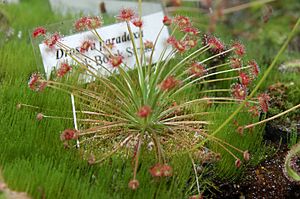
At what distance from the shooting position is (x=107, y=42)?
1.77 m

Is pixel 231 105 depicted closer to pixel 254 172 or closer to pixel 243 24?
pixel 254 172

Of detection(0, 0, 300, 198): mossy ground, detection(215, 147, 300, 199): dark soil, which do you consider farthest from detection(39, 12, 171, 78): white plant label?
detection(215, 147, 300, 199): dark soil

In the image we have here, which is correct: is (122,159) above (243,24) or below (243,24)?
below

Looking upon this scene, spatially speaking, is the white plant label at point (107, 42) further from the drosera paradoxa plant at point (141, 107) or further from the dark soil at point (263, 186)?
the dark soil at point (263, 186)

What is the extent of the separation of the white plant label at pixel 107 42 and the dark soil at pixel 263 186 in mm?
414

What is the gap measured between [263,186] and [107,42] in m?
0.62

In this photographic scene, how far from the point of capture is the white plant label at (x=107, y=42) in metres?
1.67

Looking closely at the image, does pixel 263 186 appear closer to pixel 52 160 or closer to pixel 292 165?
pixel 292 165

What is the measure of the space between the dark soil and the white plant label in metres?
0.41

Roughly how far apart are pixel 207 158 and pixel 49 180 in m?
0.41

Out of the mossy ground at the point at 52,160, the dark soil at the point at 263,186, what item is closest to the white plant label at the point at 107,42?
the mossy ground at the point at 52,160

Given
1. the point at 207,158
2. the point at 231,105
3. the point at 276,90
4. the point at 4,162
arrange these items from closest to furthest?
the point at 4,162, the point at 207,158, the point at 231,105, the point at 276,90

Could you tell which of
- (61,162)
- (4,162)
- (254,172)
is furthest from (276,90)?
(4,162)

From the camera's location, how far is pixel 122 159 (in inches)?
54.2
